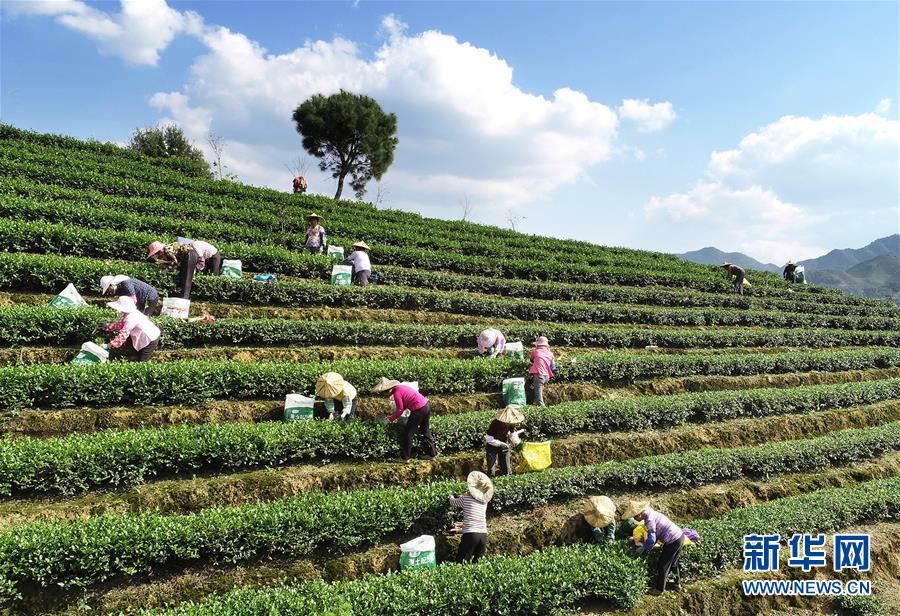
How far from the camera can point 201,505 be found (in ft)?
24.5

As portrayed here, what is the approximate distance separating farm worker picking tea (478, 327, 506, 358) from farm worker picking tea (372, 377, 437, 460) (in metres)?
4.65

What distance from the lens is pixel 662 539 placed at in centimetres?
781

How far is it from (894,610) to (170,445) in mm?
12059

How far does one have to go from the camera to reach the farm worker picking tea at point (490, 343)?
13.8 m

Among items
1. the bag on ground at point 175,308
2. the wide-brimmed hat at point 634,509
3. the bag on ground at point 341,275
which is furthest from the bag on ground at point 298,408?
the bag on ground at point 341,275

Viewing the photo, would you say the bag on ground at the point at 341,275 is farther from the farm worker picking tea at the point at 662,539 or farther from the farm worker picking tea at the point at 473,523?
the farm worker picking tea at the point at 662,539

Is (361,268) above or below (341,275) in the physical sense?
above

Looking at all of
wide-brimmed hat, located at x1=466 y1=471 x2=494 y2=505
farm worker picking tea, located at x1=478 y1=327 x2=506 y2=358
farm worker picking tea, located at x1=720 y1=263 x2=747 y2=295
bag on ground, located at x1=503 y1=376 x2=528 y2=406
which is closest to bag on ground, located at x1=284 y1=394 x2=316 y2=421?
wide-brimmed hat, located at x1=466 y1=471 x2=494 y2=505

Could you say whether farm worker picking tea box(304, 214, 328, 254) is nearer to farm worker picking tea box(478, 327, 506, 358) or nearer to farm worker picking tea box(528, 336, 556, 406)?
farm worker picking tea box(478, 327, 506, 358)

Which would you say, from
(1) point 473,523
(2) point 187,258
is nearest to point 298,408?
(1) point 473,523

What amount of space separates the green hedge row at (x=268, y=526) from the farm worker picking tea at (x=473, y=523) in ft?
2.25

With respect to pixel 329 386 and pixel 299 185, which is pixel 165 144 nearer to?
pixel 299 185

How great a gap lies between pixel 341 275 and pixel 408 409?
7.40 meters

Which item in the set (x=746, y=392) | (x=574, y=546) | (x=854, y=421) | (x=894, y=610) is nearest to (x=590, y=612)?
(x=574, y=546)
